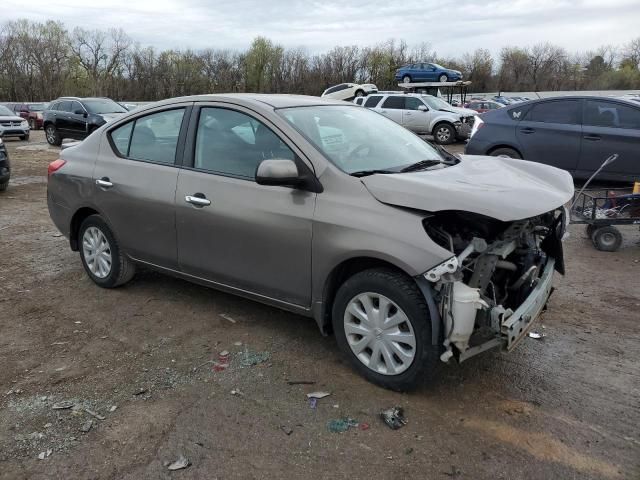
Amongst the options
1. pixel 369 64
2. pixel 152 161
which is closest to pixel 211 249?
pixel 152 161

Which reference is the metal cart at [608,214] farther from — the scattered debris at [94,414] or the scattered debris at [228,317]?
the scattered debris at [94,414]

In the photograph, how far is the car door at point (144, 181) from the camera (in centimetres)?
426

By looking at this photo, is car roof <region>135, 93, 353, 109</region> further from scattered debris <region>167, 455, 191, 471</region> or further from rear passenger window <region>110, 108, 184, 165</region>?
scattered debris <region>167, 455, 191, 471</region>

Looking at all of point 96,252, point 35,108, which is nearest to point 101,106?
point 35,108

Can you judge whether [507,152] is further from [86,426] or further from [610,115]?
[86,426]

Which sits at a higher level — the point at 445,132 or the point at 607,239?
the point at 445,132

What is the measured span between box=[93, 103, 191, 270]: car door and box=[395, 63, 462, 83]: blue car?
2505cm

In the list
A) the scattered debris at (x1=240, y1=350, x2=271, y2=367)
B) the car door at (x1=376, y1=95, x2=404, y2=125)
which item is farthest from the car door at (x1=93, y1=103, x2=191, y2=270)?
the car door at (x1=376, y1=95, x2=404, y2=125)

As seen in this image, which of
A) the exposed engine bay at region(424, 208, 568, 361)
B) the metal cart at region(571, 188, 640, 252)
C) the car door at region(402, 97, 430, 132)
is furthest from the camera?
the car door at region(402, 97, 430, 132)

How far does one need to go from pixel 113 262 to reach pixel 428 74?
83.8 feet

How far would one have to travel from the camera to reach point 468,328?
9.70 feet

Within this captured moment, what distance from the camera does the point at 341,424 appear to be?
3006 millimetres

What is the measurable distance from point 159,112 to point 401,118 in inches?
583

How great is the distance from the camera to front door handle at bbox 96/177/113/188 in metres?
4.63
